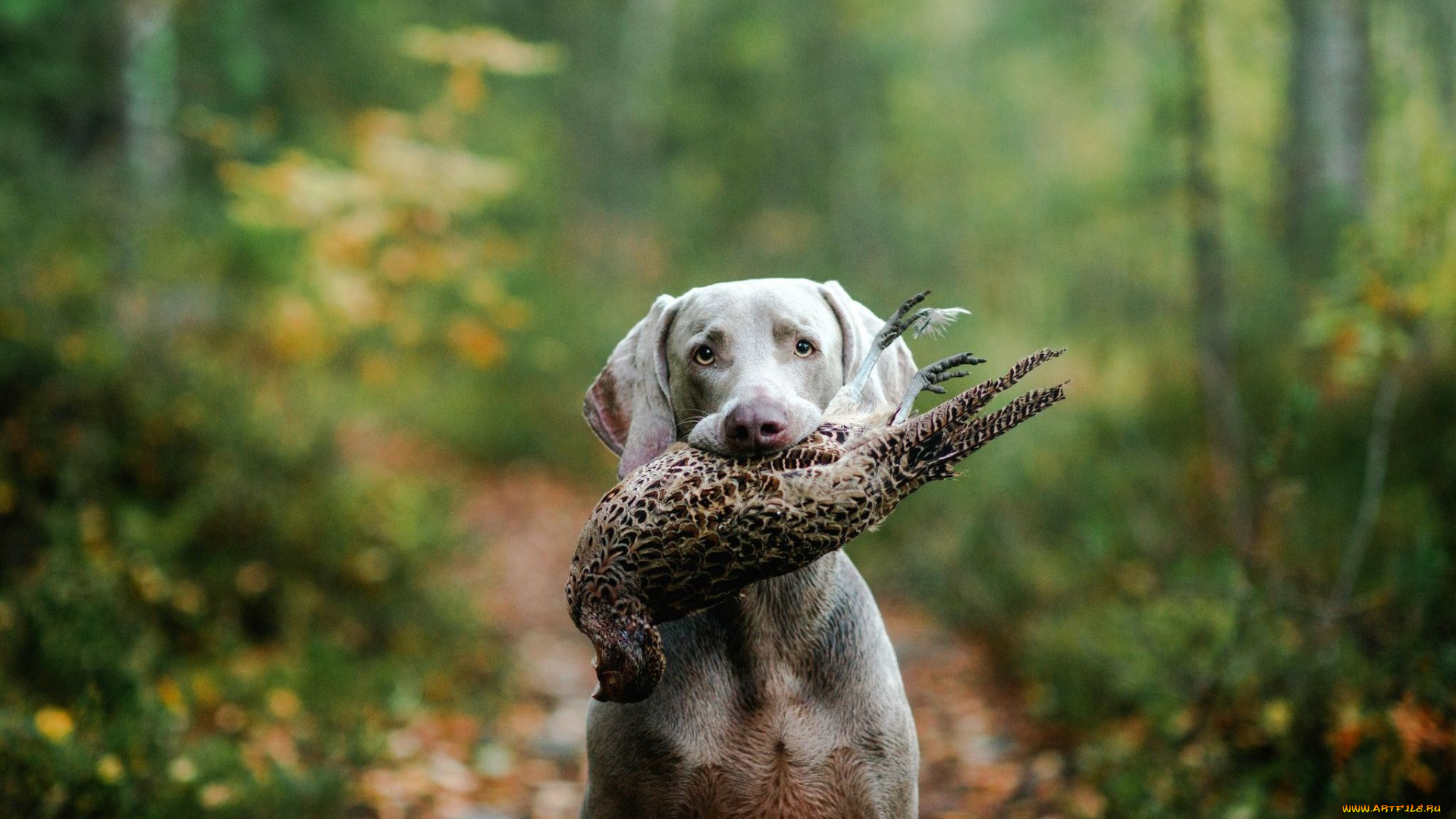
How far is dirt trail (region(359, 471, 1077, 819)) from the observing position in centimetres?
529

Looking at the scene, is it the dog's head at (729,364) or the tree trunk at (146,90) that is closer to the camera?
the dog's head at (729,364)

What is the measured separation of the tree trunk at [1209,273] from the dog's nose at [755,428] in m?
4.19

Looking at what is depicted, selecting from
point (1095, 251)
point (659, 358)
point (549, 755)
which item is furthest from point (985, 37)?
point (659, 358)

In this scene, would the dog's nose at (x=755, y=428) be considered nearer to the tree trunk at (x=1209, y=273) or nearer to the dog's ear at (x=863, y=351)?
the dog's ear at (x=863, y=351)

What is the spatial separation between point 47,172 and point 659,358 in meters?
8.91

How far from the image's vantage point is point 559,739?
638cm

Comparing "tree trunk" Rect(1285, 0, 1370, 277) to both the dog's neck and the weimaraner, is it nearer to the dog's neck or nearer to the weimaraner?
the weimaraner

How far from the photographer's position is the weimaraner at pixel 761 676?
8.81 ft

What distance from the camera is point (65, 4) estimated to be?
37.5 feet

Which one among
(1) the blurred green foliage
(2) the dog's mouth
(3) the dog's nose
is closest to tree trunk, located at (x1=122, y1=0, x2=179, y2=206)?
(1) the blurred green foliage

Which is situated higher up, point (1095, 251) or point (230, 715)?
point (1095, 251)

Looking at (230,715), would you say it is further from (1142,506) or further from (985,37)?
(985,37)

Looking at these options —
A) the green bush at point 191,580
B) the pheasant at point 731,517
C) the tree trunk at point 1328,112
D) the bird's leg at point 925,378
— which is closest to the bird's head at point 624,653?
the pheasant at point 731,517

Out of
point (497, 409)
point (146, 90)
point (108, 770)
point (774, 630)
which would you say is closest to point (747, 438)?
point (774, 630)
